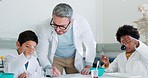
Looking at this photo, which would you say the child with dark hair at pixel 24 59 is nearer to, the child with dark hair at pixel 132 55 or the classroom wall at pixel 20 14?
the child with dark hair at pixel 132 55

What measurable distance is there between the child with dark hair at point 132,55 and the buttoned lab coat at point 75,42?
0.26 m

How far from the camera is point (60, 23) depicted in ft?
6.13

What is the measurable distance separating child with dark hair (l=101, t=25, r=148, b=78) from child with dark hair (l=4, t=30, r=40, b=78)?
0.67 metres

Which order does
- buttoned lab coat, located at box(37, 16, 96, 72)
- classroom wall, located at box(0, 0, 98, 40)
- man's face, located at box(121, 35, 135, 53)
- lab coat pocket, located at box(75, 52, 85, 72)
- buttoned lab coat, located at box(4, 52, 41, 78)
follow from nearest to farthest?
buttoned lab coat, located at box(4, 52, 41, 78), man's face, located at box(121, 35, 135, 53), buttoned lab coat, located at box(37, 16, 96, 72), lab coat pocket, located at box(75, 52, 85, 72), classroom wall, located at box(0, 0, 98, 40)

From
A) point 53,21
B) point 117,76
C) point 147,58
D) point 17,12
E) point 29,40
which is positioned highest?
point 17,12

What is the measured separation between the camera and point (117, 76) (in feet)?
5.71

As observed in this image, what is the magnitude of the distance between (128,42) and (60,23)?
0.55 metres

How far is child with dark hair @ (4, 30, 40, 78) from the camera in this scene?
5.55ft

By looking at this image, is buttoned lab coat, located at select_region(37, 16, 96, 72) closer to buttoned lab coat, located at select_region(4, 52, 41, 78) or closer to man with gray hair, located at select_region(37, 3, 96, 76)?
man with gray hair, located at select_region(37, 3, 96, 76)

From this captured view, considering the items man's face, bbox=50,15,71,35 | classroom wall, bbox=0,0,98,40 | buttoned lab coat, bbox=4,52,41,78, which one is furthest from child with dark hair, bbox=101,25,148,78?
classroom wall, bbox=0,0,98,40

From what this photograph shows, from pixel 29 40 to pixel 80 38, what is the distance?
1.90ft

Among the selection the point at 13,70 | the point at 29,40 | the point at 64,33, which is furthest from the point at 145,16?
the point at 13,70

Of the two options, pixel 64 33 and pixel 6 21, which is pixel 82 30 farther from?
pixel 6 21

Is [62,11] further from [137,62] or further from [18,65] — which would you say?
[137,62]
